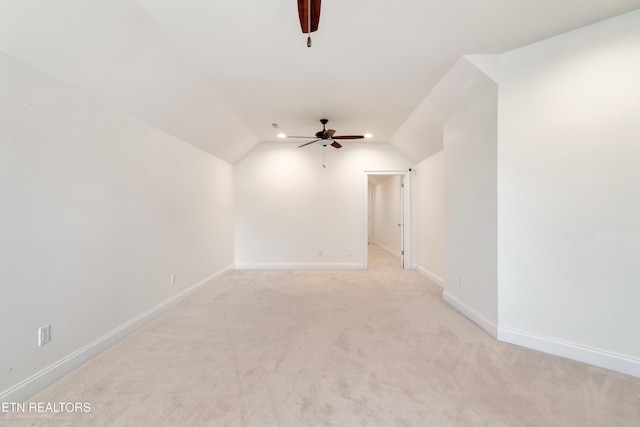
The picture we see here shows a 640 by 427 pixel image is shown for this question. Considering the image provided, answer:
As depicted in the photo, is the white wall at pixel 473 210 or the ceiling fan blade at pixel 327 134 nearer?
the white wall at pixel 473 210

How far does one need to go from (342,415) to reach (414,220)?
4.46 meters

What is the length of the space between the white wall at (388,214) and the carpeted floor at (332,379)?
3.90 m

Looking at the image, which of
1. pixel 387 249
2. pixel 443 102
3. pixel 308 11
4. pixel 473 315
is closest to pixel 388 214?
pixel 387 249

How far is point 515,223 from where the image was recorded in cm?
241

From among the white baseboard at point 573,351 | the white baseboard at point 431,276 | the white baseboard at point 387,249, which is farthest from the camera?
the white baseboard at point 387,249

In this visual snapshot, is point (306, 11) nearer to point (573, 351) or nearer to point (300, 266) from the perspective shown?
point (573, 351)

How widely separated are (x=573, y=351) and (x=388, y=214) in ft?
19.2

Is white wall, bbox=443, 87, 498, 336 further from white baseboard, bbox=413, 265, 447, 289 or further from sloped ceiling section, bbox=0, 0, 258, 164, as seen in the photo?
sloped ceiling section, bbox=0, 0, 258, 164

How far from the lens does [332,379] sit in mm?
1919

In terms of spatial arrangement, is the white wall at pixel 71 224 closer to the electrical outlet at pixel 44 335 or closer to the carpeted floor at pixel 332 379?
the electrical outlet at pixel 44 335

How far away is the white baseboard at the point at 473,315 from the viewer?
2553 millimetres

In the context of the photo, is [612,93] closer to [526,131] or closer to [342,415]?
[526,131]

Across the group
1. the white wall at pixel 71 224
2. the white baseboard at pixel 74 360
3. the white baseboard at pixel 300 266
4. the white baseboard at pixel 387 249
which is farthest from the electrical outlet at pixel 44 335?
the white baseboard at pixel 387 249

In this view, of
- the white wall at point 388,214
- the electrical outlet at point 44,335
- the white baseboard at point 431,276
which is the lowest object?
the white baseboard at point 431,276
